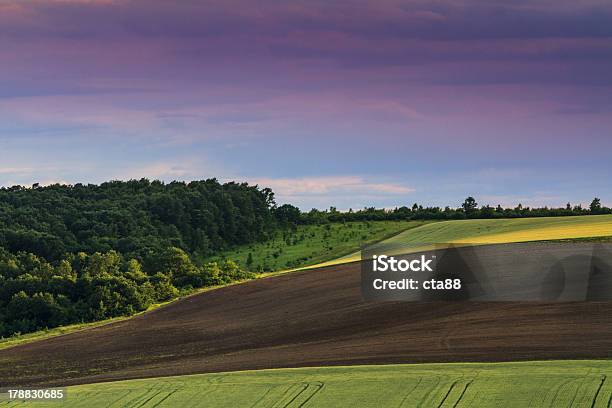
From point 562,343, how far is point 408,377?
6568mm

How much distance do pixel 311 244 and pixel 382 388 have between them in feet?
159

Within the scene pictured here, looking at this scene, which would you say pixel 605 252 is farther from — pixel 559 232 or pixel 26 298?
pixel 26 298

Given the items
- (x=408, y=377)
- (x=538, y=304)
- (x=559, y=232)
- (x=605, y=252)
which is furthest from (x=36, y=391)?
(x=559, y=232)

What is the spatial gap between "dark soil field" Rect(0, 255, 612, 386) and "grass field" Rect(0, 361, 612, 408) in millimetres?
1951

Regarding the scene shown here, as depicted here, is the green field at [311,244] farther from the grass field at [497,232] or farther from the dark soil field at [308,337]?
the dark soil field at [308,337]

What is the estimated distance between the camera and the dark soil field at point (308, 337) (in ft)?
104

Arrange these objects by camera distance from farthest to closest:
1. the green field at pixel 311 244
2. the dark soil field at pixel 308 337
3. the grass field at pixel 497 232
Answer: the green field at pixel 311 244 → the grass field at pixel 497 232 → the dark soil field at pixel 308 337

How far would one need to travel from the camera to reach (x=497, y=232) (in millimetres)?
61156

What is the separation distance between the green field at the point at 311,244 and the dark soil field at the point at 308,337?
2010 cm

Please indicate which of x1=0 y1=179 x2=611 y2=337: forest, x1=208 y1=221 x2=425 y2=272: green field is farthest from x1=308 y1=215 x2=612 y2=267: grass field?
x1=0 y1=179 x2=611 y2=337: forest

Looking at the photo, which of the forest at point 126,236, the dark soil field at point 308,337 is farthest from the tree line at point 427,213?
the dark soil field at point 308,337

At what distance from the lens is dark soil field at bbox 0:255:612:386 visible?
3169cm

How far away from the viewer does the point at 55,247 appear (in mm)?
64750

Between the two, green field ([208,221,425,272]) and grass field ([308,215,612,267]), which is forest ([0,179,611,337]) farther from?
grass field ([308,215,612,267])
